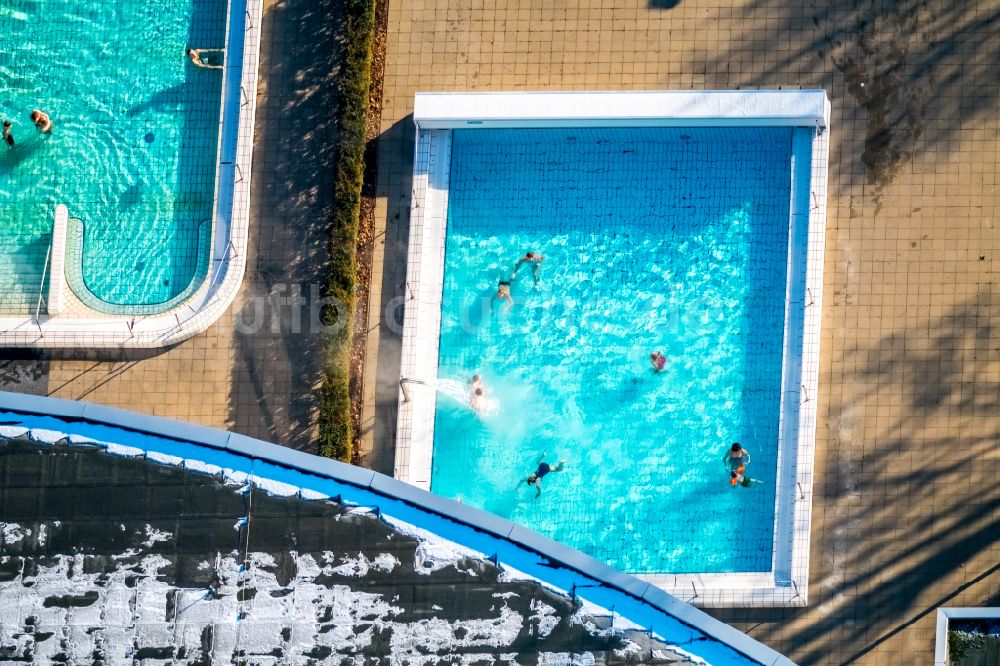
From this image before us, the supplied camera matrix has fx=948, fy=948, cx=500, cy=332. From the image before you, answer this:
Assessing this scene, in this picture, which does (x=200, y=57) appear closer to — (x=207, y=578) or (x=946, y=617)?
(x=207, y=578)

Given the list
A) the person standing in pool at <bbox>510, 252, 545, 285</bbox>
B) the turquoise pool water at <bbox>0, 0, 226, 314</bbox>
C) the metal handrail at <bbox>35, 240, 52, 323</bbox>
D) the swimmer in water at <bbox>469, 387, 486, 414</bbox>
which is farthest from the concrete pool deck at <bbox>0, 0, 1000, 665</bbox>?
the person standing in pool at <bbox>510, 252, 545, 285</bbox>

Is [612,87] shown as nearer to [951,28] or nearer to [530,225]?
[530,225]

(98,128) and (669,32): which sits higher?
(669,32)

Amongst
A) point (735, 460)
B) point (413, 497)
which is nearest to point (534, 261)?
point (735, 460)

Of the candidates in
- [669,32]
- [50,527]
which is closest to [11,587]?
[50,527]

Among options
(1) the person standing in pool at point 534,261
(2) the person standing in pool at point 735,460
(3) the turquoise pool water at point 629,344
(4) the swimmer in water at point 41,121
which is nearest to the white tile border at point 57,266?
(4) the swimmer in water at point 41,121

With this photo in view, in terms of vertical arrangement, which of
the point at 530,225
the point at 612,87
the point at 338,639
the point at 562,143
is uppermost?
the point at 612,87
